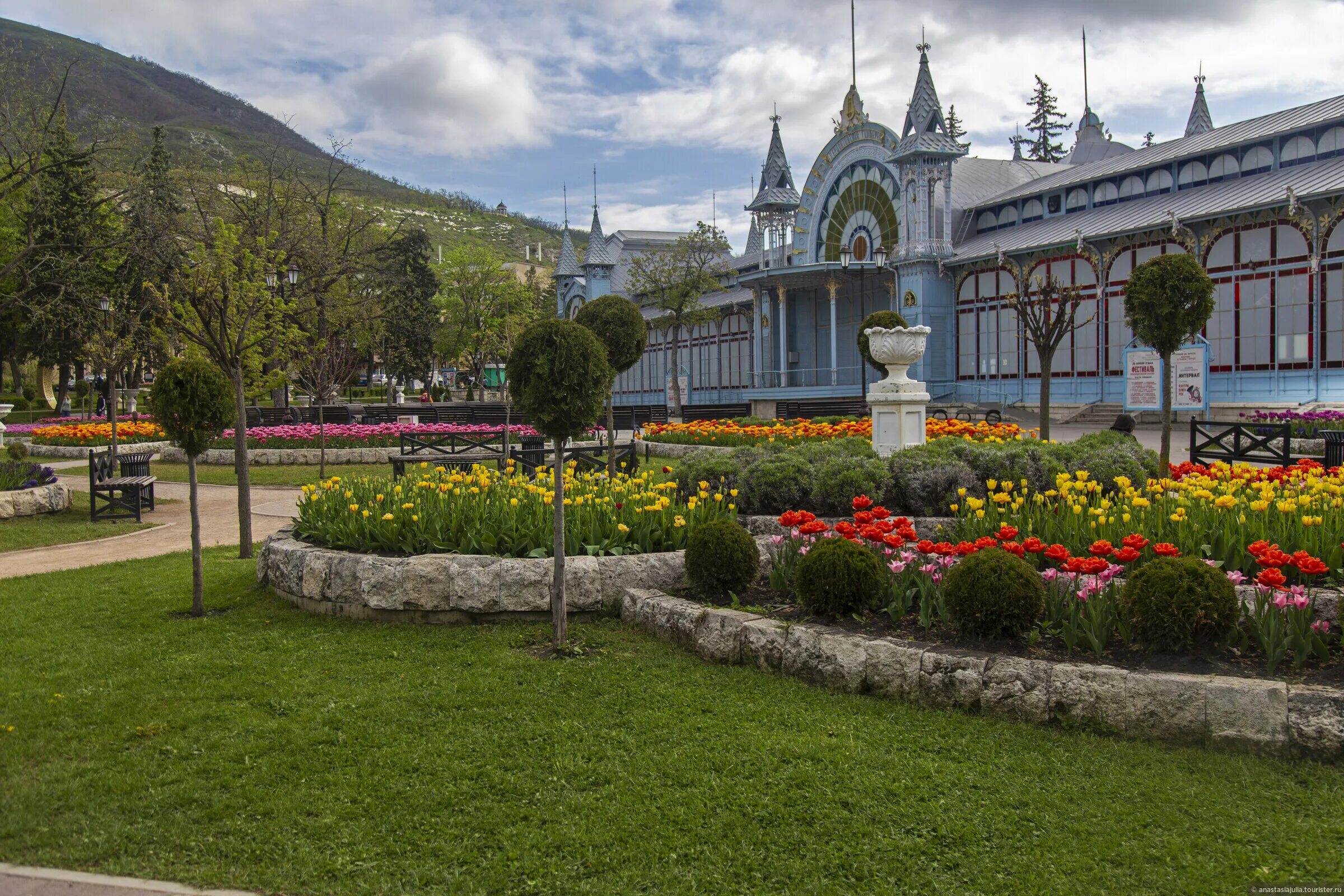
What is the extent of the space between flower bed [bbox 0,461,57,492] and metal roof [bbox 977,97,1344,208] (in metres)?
28.7

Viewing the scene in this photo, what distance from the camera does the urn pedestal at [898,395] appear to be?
11227 mm

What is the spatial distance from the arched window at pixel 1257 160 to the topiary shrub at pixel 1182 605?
83.3 ft

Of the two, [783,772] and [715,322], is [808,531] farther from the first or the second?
[715,322]

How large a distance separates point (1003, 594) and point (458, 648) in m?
3.47

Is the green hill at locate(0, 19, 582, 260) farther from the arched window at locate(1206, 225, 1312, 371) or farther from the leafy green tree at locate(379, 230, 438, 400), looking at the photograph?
the arched window at locate(1206, 225, 1312, 371)

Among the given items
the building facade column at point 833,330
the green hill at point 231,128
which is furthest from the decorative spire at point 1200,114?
the green hill at point 231,128

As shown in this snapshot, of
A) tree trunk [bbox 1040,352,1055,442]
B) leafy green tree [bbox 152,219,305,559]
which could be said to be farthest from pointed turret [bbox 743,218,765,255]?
tree trunk [bbox 1040,352,1055,442]

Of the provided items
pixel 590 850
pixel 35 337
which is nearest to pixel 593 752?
pixel 590 850

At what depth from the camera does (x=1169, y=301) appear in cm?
1128

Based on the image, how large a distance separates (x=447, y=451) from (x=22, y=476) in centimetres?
700

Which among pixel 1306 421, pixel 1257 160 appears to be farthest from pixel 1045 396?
pixel 1257 160

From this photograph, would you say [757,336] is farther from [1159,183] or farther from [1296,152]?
[1296,152]

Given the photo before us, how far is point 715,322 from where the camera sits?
141 feet

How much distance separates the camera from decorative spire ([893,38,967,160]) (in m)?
31.2
